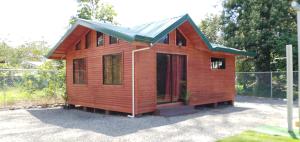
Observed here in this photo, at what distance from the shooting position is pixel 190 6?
77.7 ft

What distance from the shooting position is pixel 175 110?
896 cm

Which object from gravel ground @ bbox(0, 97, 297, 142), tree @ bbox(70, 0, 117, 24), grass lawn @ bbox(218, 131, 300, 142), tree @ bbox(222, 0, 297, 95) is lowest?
gravel ground @ bbox(0, 97, 297, 142)

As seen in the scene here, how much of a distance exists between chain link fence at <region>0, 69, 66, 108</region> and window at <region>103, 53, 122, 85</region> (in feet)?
11.2

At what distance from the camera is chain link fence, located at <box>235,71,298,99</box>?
14.7 meters

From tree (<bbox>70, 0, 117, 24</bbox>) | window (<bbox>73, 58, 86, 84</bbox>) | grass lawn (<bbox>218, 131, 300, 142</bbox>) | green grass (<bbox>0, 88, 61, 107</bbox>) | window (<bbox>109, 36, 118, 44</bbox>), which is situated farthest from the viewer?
tree (<bbox>70, 0, 117, 24</bbox>)

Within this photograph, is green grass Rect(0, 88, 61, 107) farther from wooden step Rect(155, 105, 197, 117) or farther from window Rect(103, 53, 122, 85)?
wooden step Rect(155, 105, 197, 117)

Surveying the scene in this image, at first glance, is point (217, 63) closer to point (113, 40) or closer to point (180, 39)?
point (180, 39)

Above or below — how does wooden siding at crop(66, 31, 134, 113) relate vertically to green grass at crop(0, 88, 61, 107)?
above

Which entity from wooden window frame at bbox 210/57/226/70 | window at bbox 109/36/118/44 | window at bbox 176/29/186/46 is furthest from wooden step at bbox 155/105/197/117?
window at bbox 109/36/118/44

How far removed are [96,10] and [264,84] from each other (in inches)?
601

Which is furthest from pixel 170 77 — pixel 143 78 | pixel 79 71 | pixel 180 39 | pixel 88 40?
pixel 79 71

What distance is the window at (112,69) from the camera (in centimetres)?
874

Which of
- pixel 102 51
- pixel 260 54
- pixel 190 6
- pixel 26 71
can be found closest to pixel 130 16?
pixel 190 6

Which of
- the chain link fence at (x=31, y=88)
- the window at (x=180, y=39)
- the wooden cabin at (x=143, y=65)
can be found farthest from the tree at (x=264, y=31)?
the chain link fence at (x=31, y=88)
